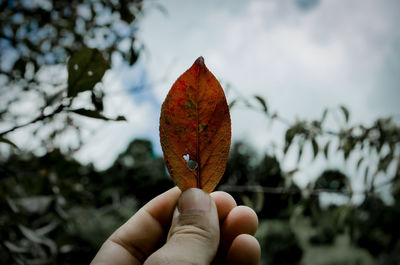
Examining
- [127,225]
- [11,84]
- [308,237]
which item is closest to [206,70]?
[127,225]

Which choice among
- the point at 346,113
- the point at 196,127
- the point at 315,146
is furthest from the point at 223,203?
the point at 346,113

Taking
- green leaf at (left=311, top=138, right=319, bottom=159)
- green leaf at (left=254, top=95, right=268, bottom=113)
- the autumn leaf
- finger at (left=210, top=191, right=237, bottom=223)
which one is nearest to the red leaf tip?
the autumn leaf

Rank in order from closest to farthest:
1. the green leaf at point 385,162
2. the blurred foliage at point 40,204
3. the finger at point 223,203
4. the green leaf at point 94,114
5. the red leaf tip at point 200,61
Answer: the red leaf tip at point 200,61
the green leaf at point 94,114
the finger at point 223,203
the blurred foliage at point 40,204
the green leaf at point 385,162

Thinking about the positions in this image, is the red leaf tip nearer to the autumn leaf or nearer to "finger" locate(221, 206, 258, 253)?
the autumn leaf

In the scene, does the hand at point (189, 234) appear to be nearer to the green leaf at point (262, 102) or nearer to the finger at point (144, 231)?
the finger at point (144, 231)

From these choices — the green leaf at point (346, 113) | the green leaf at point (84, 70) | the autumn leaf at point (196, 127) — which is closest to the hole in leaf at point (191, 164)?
the autumn leaf at point (196, 127)

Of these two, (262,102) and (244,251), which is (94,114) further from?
(262,102)

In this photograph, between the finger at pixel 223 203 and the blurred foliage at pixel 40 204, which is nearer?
the finger at pixel 223 203
